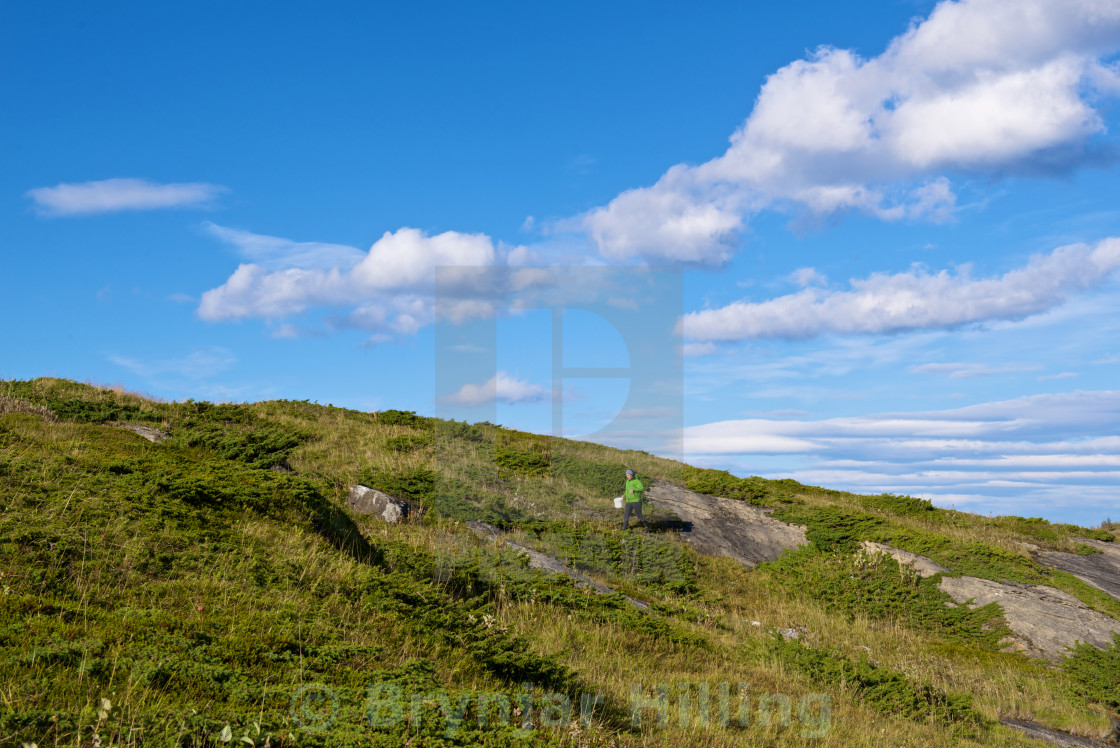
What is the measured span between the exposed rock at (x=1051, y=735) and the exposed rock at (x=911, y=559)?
21.5 ft

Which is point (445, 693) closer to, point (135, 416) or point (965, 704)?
point (965, 704)

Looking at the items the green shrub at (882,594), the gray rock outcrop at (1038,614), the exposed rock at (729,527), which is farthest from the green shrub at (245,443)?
the gray rock outcrop at (1038,614)

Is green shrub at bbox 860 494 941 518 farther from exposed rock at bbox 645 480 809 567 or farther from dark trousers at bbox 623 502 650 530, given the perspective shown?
dark trousers at bbox 623 502 650 530

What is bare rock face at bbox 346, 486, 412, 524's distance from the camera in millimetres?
14969

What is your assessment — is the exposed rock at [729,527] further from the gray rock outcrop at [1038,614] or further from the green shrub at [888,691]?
the green shrub at [888,691]

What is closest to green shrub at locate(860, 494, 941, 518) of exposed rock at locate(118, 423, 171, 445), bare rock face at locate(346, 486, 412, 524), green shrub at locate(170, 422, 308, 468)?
bare rock face at locate(346, 486, 412, 524)

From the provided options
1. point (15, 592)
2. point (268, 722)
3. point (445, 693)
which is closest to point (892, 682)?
point (445, 693)

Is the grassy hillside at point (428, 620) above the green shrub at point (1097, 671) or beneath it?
above

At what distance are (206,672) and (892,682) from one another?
9142 millimetres

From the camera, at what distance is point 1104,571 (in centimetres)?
1828

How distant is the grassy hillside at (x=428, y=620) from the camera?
4594 mm

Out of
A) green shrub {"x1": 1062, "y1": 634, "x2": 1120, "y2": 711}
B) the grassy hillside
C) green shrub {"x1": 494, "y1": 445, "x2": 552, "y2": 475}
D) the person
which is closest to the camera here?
the grassy hillside

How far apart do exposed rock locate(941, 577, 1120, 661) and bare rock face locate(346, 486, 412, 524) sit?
13.4 m

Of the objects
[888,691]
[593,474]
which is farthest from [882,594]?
[593,474]
